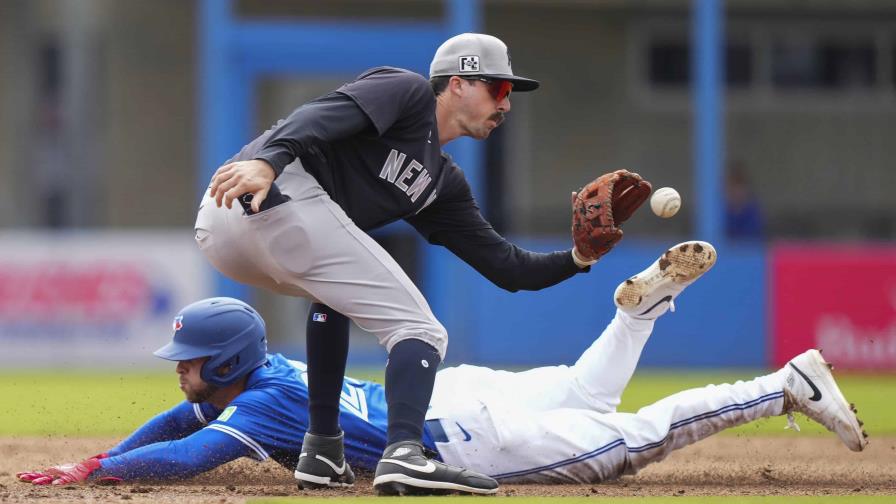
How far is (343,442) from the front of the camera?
496 centimetres

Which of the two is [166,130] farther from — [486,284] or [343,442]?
[343,442]

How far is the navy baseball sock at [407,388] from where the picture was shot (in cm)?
449

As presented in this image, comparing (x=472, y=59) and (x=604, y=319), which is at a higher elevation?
(x=472, y=59)

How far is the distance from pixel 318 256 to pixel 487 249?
99cm

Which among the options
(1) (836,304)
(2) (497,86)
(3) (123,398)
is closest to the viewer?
(2) (497,86)

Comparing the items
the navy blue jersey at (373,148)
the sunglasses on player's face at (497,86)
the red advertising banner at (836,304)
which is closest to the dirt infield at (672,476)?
the navy blue jersey at (373,148)

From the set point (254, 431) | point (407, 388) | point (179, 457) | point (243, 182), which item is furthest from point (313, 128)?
point (179, 457)

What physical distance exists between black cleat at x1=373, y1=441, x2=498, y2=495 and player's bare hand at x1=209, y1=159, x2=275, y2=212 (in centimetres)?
92

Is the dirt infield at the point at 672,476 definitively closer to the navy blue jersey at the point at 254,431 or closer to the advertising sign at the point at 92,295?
the navy blue jersey at the point at 254,431

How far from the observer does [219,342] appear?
4910 mm

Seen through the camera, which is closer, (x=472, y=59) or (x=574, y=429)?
(x=472, y=59)

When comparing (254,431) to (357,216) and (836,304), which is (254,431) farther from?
(836,304)

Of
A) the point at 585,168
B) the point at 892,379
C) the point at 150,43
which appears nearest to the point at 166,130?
the point at 150,43

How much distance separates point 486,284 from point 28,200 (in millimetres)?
7530
